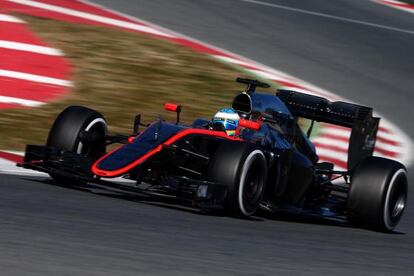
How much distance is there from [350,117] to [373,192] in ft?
3.57

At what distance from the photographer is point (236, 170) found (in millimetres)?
8023

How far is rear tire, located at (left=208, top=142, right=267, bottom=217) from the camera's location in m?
8.04

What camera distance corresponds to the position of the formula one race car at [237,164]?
8133mm

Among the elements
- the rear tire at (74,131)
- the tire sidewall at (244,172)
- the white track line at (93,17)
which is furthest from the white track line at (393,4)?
the tire sidewall at (244,172)

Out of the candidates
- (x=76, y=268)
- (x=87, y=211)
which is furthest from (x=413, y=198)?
(x=76, y=268)

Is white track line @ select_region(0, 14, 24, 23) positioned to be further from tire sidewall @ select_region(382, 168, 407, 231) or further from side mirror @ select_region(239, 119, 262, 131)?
tire sidewall @ select_region(382, 168, 407, 231)

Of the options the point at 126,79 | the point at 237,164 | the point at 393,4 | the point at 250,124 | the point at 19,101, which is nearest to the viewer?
the point at 237,164

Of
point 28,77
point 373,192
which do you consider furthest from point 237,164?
point 28,77

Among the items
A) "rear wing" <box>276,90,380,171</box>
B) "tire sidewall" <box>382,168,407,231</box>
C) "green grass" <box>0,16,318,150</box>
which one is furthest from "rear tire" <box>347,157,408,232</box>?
"green grass" <box>0,16,318,150</box>

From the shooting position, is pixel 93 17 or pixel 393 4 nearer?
pixel 93 17

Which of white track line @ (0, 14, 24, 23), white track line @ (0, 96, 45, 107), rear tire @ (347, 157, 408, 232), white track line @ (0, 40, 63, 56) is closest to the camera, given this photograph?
rear tire @ (347, 157, 408, 232)

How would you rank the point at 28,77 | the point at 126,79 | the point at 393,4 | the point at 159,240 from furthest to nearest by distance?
the point at 393,4 → the point at 126,79 → the point at 28,77 → the point at 159,240

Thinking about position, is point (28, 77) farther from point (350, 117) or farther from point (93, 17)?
point (350, 117)

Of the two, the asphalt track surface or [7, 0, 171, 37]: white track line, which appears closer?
the asphalt track surface
